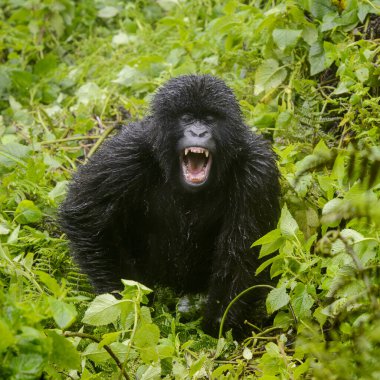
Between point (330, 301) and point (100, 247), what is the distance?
1568 mm

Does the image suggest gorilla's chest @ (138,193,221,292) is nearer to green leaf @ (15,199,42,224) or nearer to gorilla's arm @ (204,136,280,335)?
gorilla's arm @ (204,136,280,335)

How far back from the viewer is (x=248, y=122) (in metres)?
5.26

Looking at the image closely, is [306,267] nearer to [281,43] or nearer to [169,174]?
[169,174]

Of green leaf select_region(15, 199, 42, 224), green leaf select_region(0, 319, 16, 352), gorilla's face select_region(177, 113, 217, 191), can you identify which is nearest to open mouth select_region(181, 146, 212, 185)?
gorilla's face select_region(177, 113, 217, 191)

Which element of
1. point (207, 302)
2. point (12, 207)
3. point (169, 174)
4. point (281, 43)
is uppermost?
point (281, 43)

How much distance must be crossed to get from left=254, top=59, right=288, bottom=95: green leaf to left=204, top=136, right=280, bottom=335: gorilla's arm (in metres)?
1.07

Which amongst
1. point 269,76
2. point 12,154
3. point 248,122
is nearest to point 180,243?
point 248,122

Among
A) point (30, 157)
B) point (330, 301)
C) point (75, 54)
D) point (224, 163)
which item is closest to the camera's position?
point (330, 301)

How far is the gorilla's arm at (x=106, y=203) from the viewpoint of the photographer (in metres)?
4.36

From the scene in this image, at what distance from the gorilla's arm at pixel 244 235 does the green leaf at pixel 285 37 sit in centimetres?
107

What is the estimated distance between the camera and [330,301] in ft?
10.8

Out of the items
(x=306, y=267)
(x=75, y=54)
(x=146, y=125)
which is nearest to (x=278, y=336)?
(x=306, y=267)

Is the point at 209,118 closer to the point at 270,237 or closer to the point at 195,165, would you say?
the point at 195,165

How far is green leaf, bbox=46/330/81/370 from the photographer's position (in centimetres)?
290
